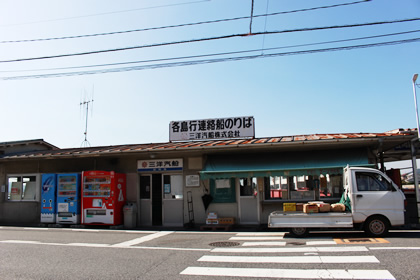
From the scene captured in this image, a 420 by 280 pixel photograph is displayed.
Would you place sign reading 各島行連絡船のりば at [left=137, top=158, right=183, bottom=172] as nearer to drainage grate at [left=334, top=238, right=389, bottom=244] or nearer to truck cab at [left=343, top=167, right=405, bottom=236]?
truck cab at [left=343, top=167, right=405, bottom=236]

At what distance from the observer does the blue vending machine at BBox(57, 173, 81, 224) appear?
49.4ft

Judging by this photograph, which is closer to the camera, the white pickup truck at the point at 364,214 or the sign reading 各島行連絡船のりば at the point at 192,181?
the white pickup truck at the point at 364,214

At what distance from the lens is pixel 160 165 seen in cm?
1543

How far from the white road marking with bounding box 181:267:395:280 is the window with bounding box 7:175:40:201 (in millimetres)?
13254

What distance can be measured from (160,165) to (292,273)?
32.9 ft

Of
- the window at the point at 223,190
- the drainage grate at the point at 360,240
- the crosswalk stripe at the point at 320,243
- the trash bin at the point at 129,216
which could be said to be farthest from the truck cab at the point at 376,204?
the trash bin at the point at 129,216

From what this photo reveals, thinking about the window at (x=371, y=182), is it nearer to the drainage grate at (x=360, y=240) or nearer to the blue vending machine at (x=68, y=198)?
the drainage grate at (x=360, y=240)

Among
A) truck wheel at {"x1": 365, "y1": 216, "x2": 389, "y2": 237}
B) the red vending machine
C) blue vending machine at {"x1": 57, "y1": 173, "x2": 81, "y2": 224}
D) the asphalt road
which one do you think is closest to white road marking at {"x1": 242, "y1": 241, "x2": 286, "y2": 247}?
the asphalt road

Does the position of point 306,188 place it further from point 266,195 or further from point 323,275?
point 323,275

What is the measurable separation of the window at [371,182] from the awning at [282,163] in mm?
1903

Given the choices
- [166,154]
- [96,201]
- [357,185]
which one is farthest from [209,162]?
[357,185]

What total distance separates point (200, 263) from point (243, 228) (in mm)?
6764

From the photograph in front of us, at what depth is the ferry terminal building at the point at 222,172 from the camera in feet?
42.9

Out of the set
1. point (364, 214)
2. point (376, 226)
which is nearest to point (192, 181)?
point (364, 214)
